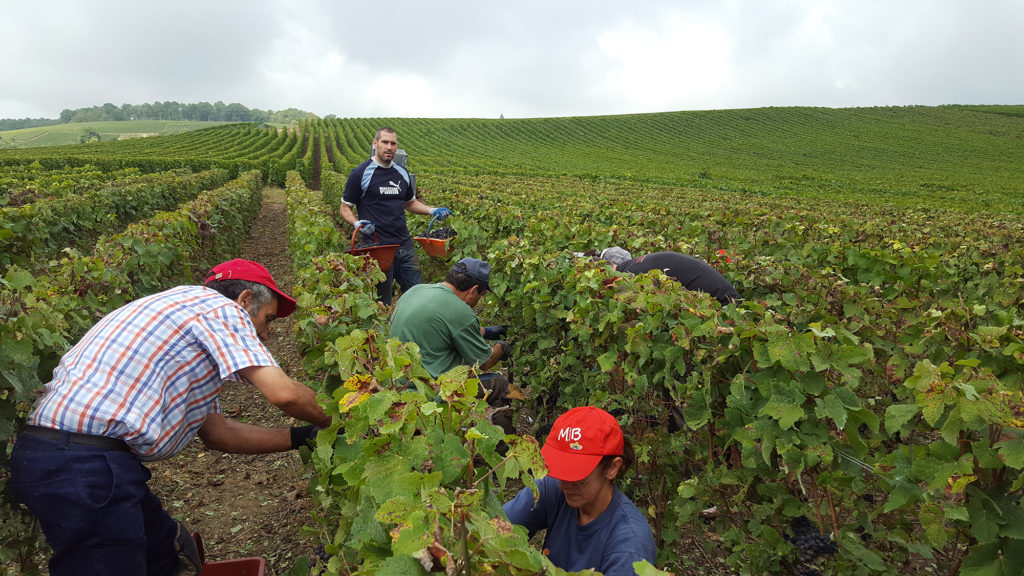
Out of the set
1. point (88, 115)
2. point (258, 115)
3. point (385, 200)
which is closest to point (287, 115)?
point (258, 115)

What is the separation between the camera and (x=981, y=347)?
2.24 m

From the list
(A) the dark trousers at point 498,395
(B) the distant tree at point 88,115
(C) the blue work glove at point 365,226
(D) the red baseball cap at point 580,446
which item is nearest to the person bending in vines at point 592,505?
(D) the red baseball cap at point 580,446

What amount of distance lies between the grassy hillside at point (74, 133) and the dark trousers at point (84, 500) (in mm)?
111004

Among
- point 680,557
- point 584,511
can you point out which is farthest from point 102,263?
point 680,557

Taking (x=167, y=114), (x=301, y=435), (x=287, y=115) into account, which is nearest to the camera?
(x=301, y=435)

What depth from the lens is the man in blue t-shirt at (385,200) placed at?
17.4 feet

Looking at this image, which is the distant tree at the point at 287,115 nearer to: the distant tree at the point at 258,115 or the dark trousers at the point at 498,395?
the distant tree at the point at 258,115

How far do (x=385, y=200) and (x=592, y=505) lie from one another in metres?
4.22

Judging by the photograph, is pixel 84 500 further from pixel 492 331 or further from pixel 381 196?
pixel 381 196

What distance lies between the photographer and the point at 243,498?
3.74m

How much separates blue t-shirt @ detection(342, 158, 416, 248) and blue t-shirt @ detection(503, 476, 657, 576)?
392cm

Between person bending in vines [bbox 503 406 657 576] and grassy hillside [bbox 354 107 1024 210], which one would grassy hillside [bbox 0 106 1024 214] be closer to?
grassy hillside [bbox 354 107 1024 210]

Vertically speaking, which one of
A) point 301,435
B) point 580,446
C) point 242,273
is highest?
point 242,273

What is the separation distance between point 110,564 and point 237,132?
76.0 m
